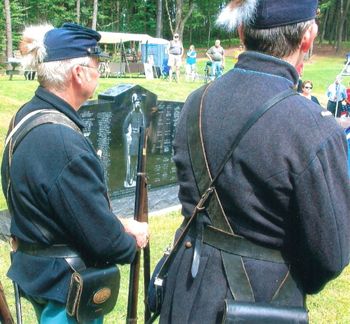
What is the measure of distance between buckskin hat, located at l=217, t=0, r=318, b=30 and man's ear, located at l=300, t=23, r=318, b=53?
4 centimetres

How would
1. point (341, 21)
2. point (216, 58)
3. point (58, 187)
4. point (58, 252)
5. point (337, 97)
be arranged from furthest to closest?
1. point (341, 21)
2. point (216, 58)
3. point (337, 97)
4. point (58, 252)
5. point (58, 187)

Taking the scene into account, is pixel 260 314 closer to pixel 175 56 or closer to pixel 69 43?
pixel 69 43

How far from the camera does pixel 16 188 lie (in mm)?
2508

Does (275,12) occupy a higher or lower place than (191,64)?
higher

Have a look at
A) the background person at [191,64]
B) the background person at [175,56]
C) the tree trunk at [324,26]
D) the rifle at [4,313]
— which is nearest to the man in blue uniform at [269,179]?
the rifle at [4,313]

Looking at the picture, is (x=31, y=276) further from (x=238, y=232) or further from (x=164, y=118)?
(x=164, y=118)

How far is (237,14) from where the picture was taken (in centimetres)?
197

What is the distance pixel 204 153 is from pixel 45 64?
3.74 feet

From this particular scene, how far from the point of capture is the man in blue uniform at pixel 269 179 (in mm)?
1774

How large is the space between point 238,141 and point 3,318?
1.88m

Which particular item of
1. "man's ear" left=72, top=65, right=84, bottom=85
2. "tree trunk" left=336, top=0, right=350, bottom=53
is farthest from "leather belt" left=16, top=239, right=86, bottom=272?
"tree trunk" left=336, top=0, right=350, bottom=53

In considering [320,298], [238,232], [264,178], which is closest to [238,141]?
[264,178]

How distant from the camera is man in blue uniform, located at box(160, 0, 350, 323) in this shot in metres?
1.77

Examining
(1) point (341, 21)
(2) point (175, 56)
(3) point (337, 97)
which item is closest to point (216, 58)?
(2) point (175, 56)
